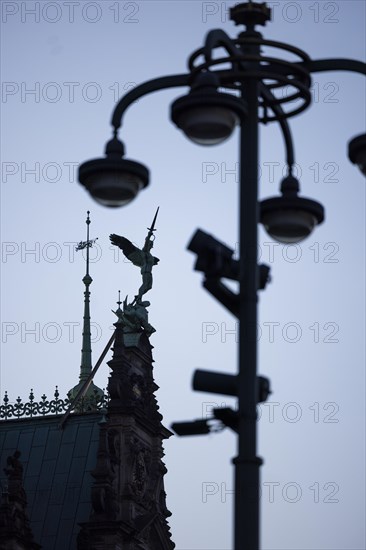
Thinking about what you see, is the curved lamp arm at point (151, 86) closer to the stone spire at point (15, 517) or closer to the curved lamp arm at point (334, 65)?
the curved lamp arm at point (334, 65)

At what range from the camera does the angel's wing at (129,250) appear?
6494 centimetres

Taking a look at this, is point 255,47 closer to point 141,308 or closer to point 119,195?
point 119,195

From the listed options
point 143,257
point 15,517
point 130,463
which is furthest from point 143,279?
point 15,517

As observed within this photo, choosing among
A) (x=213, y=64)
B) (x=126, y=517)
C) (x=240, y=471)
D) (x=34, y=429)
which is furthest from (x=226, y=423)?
(x=34, y=429)

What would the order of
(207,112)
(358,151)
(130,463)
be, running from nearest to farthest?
1. (207,112)
2. (358,151)
3. (130,463)

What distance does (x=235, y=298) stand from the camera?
18.3m

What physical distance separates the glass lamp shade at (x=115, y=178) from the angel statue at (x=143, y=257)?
46.1 metres

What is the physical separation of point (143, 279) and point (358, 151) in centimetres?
4728

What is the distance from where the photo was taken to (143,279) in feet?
217

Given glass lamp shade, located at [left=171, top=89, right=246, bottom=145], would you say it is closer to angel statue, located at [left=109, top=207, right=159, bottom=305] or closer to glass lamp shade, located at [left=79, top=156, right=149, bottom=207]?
glass lamp shade, located at [left=79, top=156, right=149, bottom=207]

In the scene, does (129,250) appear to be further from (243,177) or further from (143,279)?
(243,177)

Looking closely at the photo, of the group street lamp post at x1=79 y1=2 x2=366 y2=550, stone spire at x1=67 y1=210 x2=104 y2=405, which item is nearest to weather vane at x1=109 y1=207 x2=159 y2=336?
stone spire at x1=67 y1=210 x2=104 y2=405

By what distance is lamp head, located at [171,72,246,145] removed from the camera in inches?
706

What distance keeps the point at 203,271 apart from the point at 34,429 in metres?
49.5
